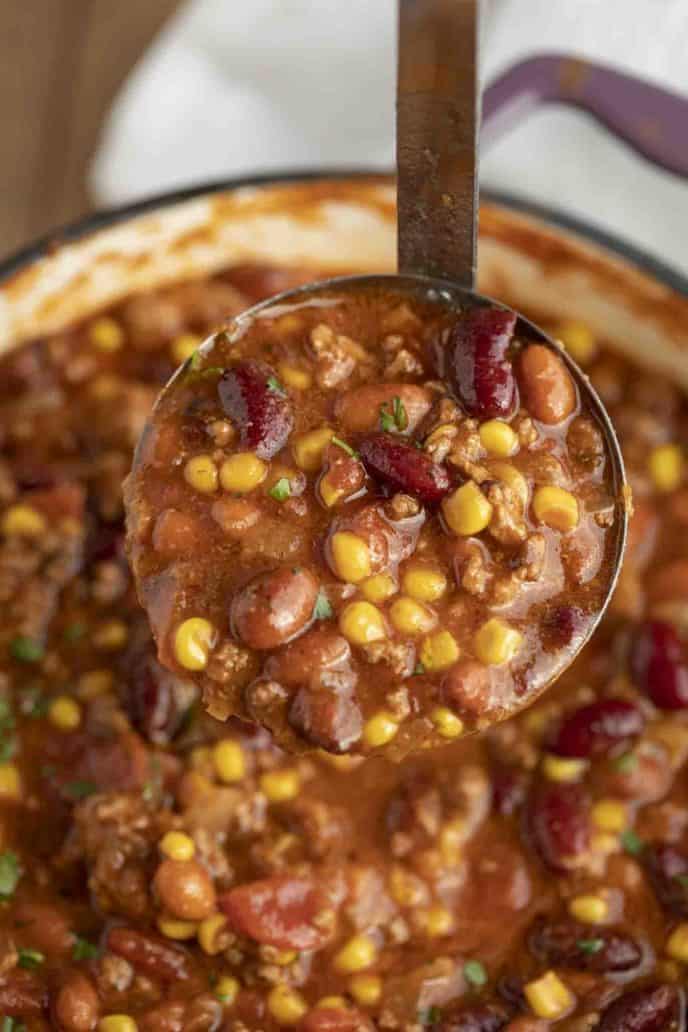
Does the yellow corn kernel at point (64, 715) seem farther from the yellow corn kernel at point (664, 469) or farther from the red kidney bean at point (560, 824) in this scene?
the yellow corn kernel at point (664, 469)

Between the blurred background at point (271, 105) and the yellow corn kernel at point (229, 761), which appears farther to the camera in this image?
the blurred background at point (271, 105)

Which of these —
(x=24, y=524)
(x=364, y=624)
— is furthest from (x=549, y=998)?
(x=24, y=524)

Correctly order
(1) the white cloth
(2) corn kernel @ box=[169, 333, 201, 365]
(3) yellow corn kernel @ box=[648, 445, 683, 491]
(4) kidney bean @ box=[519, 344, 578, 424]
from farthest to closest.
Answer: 1. (1) the white cloth
2. (2) corn kernel @ box=[169, 333, 201, 365]
3. (3) yellow corn kernel @ box=[648, 445, 683, 491]
4. (4) kidney bean @ box=[519, 344, 578, 424]

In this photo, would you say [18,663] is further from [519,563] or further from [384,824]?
[519,563]

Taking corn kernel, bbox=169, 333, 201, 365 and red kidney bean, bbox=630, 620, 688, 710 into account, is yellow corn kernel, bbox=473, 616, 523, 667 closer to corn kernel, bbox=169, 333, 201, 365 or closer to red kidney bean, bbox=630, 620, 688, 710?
red kidney bean, bbox=630, 620, 688, 710

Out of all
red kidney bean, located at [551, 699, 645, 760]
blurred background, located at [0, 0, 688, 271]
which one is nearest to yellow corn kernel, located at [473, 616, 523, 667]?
red kidney bean, located at [551, 699, 645, 760]

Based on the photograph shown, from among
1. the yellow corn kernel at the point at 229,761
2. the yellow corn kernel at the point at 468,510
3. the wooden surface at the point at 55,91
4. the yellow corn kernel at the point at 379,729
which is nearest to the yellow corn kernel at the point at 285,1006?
the yellow corn kernel at the point at 229,761

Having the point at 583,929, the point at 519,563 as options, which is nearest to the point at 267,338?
the point at 519,563
